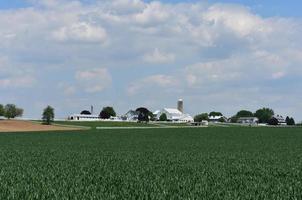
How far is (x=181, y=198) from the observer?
19000 millimetres

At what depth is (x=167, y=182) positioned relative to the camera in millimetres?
23969

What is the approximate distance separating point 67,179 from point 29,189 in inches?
151

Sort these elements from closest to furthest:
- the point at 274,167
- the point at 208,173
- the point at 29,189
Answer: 1. the point at 29,189
2. the point at 208,173
3. the point at 274,167

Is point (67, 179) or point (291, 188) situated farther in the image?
point (67, 179)

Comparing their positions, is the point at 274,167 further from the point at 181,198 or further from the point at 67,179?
the point at 181,198

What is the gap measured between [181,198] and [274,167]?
15239 mm

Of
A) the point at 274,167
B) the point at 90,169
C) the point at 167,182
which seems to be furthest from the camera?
the point at 274,167

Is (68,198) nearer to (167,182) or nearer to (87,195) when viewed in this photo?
(87,195)

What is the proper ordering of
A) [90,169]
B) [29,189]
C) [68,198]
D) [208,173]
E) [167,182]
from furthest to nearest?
[90,169]
[208,173]
[167,182]
[29,189]
[68,198]

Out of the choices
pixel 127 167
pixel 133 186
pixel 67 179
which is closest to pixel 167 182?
pixel 133 186

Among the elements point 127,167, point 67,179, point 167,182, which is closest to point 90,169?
point 127,167

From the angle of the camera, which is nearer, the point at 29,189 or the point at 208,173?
the point at 29,189

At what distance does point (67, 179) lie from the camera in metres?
25.0

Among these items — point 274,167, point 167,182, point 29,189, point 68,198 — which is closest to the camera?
point 68,198
